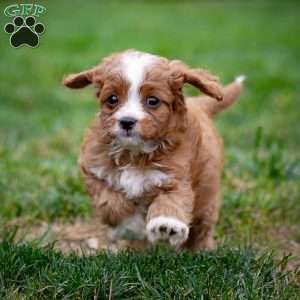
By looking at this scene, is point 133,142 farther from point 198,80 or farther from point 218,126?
point 218,126

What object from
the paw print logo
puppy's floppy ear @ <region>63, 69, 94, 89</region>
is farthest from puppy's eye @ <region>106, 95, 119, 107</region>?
the paw print logo

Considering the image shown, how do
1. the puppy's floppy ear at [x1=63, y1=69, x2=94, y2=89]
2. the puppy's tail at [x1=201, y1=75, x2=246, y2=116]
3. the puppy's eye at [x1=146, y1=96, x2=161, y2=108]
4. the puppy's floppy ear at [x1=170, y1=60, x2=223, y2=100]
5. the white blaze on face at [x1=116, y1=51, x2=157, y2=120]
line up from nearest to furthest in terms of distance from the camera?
the white blaze on face at [x1=116, y1=51, x2=157, y2=120]
the puppy's eye at [x1=146, y1=96, x2=161, y2=108]
the puppy's floppy ear at [x1=170, y1=60, x2=223, y2=100]
the puppy's floppy ear at [x1=63, y1=69, x2=94, y2=89]
the puppy's tail at [x1=201, y1=75, x2=246, y2=116]

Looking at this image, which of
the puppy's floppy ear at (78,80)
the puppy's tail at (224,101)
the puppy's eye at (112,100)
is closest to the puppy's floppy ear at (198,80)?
the puppy's eye at (112,100)

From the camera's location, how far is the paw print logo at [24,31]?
15.0 feet

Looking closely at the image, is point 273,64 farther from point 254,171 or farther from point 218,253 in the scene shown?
point 218,253

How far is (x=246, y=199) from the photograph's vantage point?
21.5 ft

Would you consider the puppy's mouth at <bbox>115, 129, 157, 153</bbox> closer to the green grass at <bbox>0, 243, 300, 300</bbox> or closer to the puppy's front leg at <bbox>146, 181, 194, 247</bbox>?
the puppy's front leg at <bbox>146, 181, 194, 247</bbox>

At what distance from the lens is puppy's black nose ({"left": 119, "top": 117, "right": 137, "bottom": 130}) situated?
454cm

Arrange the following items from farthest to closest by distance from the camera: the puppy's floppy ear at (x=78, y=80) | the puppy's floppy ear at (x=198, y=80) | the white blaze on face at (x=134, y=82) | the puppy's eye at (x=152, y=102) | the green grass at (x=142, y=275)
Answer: the puppy's floppy ear at (x=78, y=80) < the puppy's floppy ear at (x=198, y=80) < the puppy's eye at (x=152, y=102) < the white blaze on face at (x=134, y=82) < the green grass at (x=142, y=275)

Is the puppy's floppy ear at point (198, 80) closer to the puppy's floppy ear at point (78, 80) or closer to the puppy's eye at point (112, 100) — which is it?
the puppy's eye at point (112, 100)

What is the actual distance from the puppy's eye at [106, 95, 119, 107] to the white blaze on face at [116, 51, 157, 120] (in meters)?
0.08

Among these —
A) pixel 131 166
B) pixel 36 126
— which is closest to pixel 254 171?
pixel 131 166

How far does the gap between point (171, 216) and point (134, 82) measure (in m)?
0.79

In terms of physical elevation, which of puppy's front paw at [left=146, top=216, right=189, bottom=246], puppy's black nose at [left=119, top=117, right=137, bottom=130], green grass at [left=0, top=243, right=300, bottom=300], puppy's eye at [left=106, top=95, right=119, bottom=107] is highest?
puppy's eye at [left=106, top=95, right=119, bottom=107]
